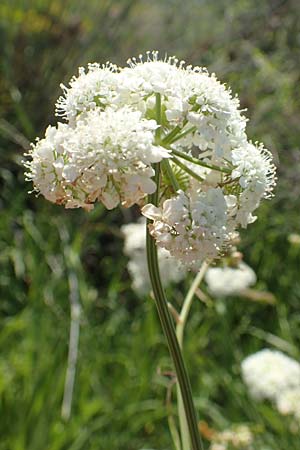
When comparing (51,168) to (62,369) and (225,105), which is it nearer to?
(225,105)

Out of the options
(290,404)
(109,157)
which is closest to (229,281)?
(290,404)

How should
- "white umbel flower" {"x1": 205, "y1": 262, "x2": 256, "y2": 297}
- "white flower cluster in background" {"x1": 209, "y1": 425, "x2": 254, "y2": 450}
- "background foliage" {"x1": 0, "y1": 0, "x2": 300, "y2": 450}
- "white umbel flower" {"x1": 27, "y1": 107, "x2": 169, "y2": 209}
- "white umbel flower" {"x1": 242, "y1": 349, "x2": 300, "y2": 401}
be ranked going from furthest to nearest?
"white umbel flower" {"x1": 205, "y1": 262, "x2": 256, "y2": 297} < "background foliage" {"x1": 0, "y1": 0, "x2": 300, "y2": 450} < "white umbel flower" {"x1": 242, "y1": 349, "x2": 300, "y2": 401} < "white flower cluster in background" {"x1": 209, "y1": 425, "x2": 254, "y2": 450} < "white umbel flower" {"x1": 27, "y1": 107, "x2": 169, "y2": 209}

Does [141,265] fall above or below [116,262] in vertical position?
below

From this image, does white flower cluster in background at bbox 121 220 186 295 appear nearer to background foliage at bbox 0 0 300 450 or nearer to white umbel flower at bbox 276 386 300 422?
background foliage at bbox 0 0 300 450

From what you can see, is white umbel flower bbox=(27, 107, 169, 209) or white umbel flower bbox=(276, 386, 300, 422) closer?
white umbel flower bbox=(27, 107, 169, 209)

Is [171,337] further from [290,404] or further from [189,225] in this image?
[290,404]

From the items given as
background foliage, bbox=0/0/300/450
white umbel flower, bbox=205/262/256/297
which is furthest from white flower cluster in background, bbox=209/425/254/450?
white umbel flower, bbox=205/262/256/297

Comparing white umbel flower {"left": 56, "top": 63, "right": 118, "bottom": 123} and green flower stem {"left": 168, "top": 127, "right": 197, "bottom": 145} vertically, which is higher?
white umbel flower {"left": 56, "top": 63, "right": 118, "bottom": 123}
